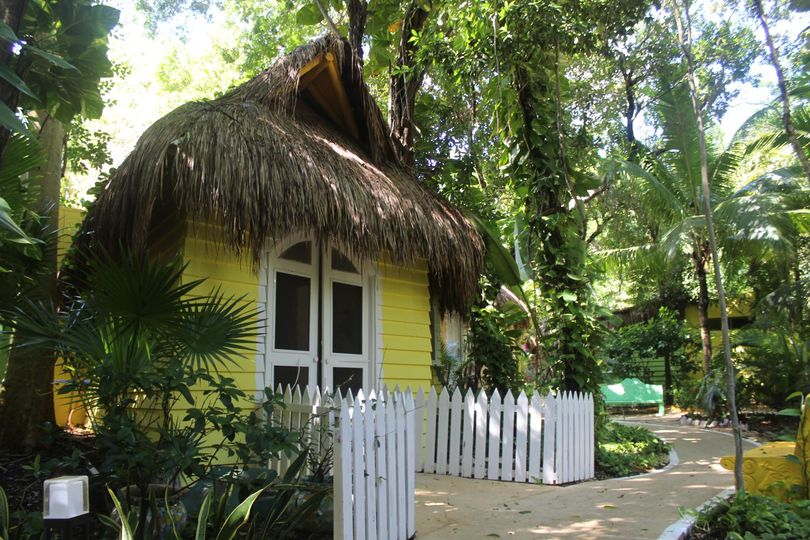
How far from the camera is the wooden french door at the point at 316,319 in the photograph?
630 centimetres

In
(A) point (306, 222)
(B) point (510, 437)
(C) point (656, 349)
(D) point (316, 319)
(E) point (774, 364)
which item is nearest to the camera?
(A) point (306, 222)

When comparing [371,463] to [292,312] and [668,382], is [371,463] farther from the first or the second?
[668,382]

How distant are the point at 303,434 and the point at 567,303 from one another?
4138mm

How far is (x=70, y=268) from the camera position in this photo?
259 inches

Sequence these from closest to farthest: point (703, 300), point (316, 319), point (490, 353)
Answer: point (316, 319) < point (490, 353) < point (703, 300)

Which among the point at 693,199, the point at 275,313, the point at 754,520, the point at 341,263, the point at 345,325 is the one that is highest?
the point at 693,199

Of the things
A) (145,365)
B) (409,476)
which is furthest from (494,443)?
(145,365)

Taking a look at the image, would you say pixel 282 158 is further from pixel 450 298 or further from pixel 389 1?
pixel 389 1

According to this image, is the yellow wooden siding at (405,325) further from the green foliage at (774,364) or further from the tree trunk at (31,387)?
the green foliage at (774,364)

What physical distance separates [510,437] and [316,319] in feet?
8.15

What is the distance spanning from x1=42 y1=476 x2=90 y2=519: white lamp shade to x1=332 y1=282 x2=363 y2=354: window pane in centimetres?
467

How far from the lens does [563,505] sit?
5.36 metres

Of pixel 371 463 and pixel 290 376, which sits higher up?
pixel 290 376

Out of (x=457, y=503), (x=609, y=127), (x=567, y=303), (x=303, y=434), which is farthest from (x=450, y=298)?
(x=609, y=127)
